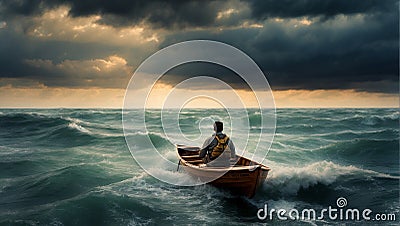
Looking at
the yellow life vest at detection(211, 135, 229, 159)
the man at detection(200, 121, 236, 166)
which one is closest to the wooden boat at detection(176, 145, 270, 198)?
the man at detection(200, 121, 236, 166)

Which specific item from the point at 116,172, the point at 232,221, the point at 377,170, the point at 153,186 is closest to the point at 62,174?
the point at 116,172

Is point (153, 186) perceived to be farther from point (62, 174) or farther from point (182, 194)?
point (62, 174)

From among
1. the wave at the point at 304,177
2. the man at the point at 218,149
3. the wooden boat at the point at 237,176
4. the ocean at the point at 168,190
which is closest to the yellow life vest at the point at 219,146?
the man at the point at 218,149

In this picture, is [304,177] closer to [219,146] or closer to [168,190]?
[219,146]

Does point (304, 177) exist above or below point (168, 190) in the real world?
above

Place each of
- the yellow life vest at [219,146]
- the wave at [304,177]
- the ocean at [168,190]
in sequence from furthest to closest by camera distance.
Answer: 1. the wave at [304,177]
2. the yellow life vest at [219,146]
3. the ocean at [168,190]

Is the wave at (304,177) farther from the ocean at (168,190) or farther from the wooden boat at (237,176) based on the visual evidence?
the wooden boat at (237,176)

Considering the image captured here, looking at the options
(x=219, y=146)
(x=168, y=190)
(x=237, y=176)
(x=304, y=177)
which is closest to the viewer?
(x=237, y=176)

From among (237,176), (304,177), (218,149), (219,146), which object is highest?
(219,146)

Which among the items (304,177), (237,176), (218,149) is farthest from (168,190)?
Answer: (304,177)

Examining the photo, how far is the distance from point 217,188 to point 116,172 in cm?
631

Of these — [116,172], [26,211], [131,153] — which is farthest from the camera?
[131,153]

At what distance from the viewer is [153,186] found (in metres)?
13.4

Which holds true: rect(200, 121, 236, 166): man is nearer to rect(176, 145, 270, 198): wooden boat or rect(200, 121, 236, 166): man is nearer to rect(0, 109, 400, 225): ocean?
rect(176, 145, 270, 198): wooden boat
